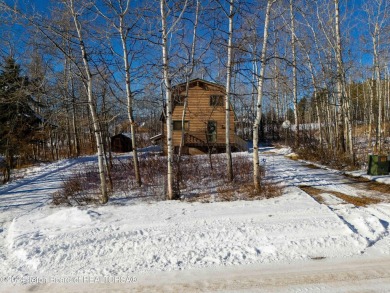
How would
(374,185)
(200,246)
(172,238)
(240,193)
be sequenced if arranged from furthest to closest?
(374,185), (240,193), (172,238), (200,246)

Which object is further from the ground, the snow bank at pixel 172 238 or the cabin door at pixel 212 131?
the cabin door at pixel 212 131

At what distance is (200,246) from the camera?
13.6 ft

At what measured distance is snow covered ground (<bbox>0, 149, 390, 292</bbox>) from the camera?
3350mm

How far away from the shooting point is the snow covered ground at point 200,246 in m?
3.35

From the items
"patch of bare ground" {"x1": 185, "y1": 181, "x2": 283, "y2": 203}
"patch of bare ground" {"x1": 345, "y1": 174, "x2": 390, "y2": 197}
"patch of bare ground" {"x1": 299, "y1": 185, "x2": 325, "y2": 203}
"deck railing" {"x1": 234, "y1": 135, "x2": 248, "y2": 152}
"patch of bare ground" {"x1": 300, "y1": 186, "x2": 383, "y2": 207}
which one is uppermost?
"deck railing" {"x1": 234, "y1": 135, "x2": 248, "y2": 152}

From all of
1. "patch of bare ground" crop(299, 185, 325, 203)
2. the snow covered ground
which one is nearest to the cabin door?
"patch of bare ground" crop(299, 185, 325, 203)

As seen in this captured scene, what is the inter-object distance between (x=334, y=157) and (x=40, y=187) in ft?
43.8

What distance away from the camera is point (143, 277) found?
11.3ft

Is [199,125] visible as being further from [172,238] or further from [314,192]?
[172,238]

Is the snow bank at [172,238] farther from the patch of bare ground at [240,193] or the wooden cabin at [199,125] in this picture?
the wooden cabin at [199,125]

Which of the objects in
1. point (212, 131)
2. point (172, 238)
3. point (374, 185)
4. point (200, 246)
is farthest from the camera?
point (212, 131)

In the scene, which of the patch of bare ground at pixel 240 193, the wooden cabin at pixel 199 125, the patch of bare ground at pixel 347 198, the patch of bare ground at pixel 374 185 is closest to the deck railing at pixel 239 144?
the wooden cabin at pixel 199 125

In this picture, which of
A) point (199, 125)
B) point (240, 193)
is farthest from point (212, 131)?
point (240, 193)

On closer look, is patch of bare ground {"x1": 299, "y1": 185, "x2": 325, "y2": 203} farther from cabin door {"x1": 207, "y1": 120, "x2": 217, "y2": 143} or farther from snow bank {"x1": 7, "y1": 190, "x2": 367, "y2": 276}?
cabin door {"x1": 207, "y1": 120, "x2": 217, "y2": 143}
